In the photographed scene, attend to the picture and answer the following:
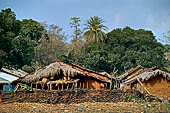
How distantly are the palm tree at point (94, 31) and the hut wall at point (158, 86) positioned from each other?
25.2 metres

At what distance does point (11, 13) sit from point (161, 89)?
61.5 feet

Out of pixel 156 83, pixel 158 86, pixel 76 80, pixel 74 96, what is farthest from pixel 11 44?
pixel 158 86

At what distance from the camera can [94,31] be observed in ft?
170

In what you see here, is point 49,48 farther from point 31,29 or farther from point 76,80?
point 76,80

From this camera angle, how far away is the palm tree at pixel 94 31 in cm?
5038

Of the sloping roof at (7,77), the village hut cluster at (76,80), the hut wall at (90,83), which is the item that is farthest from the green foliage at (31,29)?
the hut wall at (90,83)

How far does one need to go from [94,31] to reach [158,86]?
1121 inches

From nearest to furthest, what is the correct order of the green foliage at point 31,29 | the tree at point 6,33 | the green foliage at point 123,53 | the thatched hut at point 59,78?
the thatched hut at point 59,78
the tree at point 6,33
the green foliage at point 31,29
the green foliage at point 123,53

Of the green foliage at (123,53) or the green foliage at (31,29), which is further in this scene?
the green foliage at (123,53)

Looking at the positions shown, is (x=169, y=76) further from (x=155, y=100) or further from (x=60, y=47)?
(x=60, y=47)

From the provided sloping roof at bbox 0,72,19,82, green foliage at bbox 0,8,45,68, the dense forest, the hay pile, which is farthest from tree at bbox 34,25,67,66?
the hay pile

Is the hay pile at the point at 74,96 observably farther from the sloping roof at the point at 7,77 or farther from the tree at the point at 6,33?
the tree at the point at 6,33

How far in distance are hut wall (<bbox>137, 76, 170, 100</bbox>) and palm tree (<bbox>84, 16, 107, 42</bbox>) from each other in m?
25.2

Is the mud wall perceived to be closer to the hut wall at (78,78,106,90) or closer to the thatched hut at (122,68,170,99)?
the thatched hut at (122,68,170,99)
